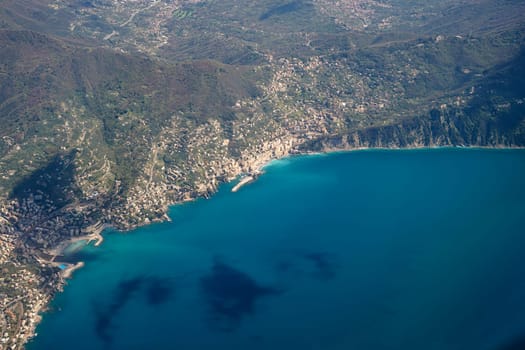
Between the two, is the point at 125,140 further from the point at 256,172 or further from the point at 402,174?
the point at 402,174

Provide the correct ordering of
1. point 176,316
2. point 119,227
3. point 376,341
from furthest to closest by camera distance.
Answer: point 119,227 < point 176,316 < point 376,341

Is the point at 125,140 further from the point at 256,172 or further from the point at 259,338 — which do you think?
the point at 259,338

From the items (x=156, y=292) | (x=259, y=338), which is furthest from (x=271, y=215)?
(x=259, y=338)

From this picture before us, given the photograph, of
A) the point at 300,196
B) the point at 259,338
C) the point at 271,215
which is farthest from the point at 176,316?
the point at 300,196

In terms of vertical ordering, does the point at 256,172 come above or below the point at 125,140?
below

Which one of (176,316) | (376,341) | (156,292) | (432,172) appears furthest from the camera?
(432,172)

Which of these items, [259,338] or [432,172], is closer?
[259,338]
